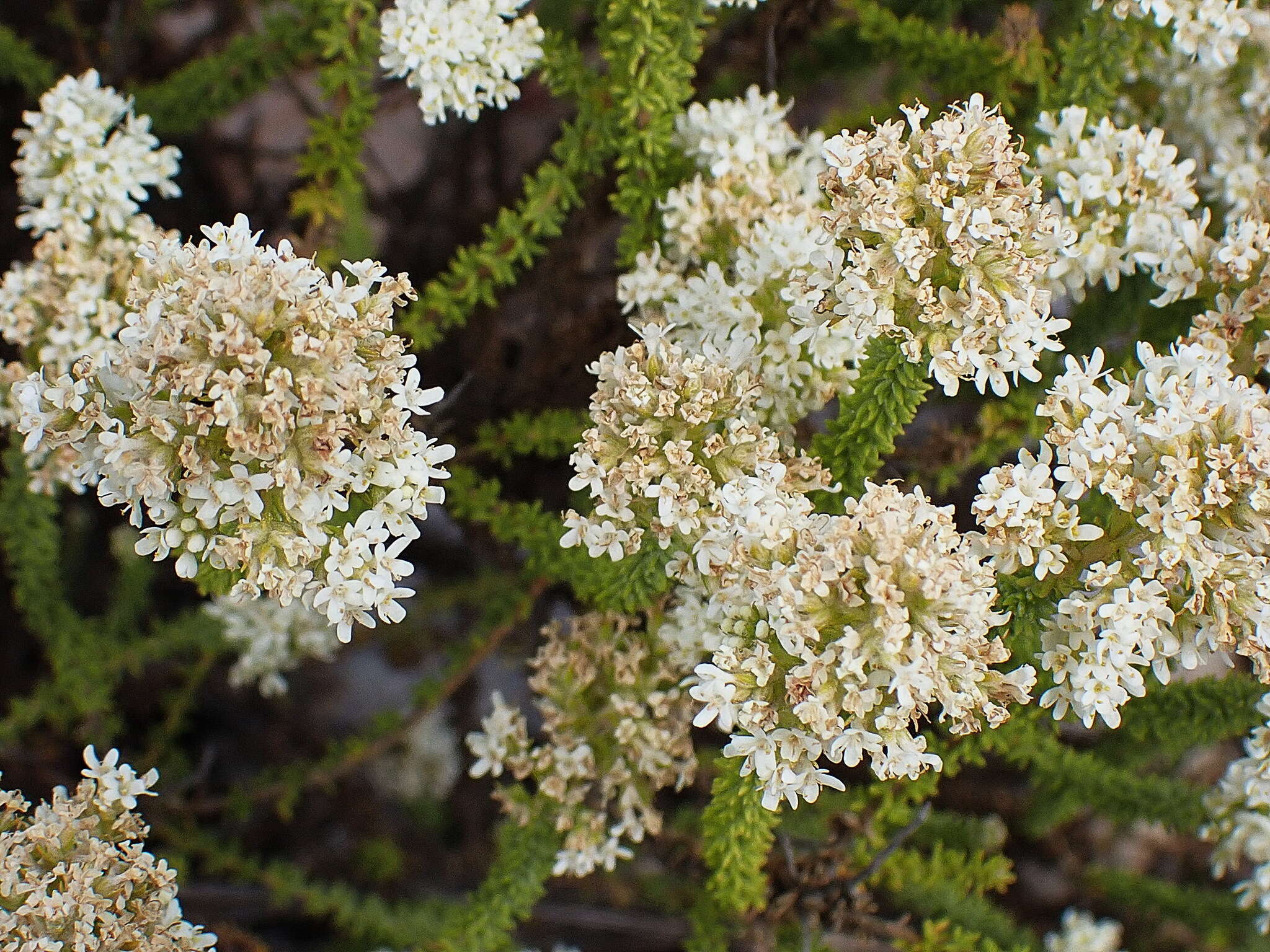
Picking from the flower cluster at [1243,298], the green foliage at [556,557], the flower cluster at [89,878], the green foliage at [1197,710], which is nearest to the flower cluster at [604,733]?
the green foliage at [556,557]

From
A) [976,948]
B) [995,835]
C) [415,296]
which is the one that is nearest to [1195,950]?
[995,835]

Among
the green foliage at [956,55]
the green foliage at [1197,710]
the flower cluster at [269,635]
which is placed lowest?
the green foliage at [1197,710]

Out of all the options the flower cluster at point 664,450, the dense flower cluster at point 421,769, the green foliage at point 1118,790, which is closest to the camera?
the flower cluster at point 664,450

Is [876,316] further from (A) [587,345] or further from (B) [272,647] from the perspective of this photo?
(B) [272,647]

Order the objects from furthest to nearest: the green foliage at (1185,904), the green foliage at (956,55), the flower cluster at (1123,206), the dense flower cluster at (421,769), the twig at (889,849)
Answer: the dense flower cluster at (421,769)
the green foliage at (1185,904)
the green foliage at (956,55)
the twig at (889,849)
the flower cluster at (1123,206)

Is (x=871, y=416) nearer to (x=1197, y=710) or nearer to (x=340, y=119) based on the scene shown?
(x=1197, y=710)

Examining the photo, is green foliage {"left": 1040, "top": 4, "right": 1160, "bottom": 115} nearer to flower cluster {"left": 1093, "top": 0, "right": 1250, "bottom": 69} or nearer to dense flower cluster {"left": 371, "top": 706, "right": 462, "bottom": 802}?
flower cluster {"left": 1093, "top": 0, "right": 1250, "bottom": 69}

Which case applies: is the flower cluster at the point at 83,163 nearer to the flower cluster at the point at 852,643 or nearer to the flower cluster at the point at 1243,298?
the flower cluster at the point at 852,643
